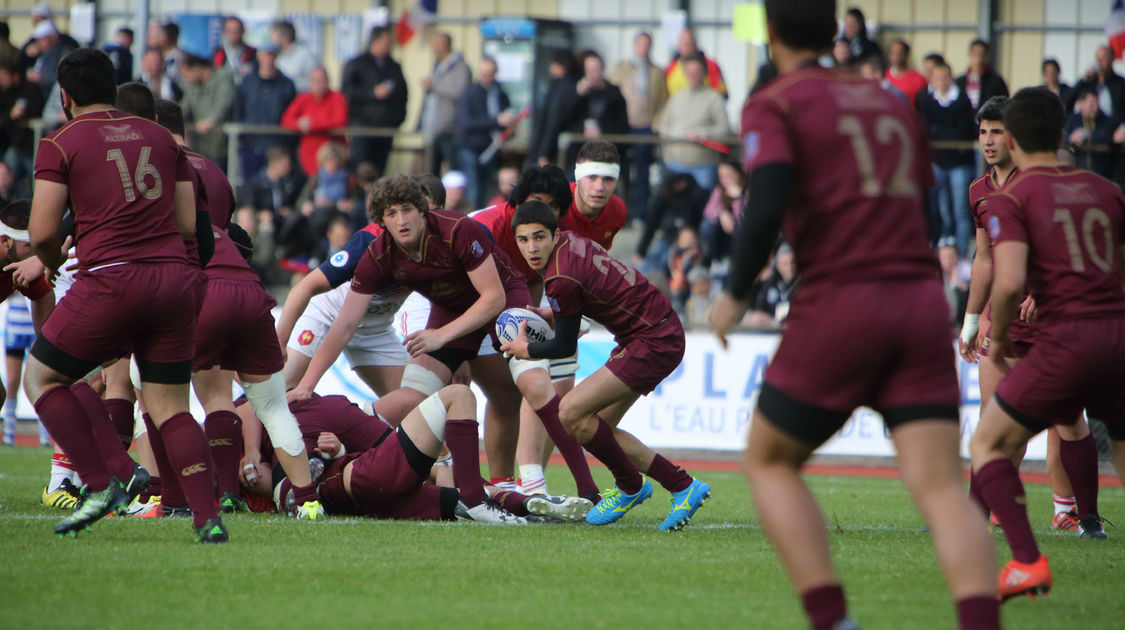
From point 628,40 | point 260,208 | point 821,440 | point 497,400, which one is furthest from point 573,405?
point 628,40

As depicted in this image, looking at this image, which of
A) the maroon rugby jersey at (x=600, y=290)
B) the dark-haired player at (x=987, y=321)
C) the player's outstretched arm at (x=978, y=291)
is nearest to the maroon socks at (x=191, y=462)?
the maroon rugby jersey at (x=600, y=290)

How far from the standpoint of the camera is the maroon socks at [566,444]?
784 cm

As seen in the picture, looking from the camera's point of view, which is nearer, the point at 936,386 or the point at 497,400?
the point at 936,386

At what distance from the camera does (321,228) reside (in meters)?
16.3

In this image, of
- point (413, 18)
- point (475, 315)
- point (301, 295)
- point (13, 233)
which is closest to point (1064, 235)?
point (475, 315)

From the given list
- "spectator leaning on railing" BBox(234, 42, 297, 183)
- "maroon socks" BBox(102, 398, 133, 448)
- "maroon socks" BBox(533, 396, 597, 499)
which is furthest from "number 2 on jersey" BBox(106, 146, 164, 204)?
"spectator leaning on railing" BBox(234, 42, 297, 183)

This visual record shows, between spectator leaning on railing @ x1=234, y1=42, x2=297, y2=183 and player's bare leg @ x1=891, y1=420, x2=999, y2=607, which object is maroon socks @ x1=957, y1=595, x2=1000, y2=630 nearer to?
player's bare leg @ x1=891, y1=420, x2=999, y2=607

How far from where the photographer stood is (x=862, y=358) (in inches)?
149

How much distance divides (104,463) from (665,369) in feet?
9.94

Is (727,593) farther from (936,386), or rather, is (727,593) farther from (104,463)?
(104,463)

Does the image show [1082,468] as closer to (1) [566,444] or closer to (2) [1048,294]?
(2) [1048,294]

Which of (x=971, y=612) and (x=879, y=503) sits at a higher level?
(x=971, y=612)

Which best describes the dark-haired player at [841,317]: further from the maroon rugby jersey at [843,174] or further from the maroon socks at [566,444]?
the maroon socks at [566,444]

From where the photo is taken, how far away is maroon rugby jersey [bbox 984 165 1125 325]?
5.42 m
